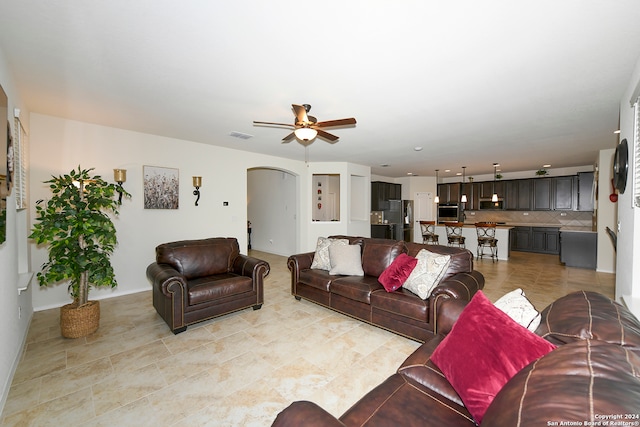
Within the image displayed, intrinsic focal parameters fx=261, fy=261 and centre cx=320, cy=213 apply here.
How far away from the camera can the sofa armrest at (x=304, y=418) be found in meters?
0.91

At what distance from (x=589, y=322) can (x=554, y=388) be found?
70 centimetres

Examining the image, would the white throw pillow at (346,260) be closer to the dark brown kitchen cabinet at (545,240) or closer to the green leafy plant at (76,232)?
the green leafy plant at (76,232)

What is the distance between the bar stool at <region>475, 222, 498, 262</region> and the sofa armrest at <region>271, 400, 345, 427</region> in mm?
7190

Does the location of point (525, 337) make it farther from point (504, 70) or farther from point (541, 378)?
point (504, 70)

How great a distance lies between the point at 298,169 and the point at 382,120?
3.11 metres

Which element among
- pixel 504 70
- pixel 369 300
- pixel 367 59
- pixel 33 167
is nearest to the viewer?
pixel 367 59

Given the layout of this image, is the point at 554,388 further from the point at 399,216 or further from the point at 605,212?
the point at 399,216

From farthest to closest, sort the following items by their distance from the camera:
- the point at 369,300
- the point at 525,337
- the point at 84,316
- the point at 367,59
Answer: the point at 369,300 → the point at 84,316 → the point at 367,59 → the point at 525,337

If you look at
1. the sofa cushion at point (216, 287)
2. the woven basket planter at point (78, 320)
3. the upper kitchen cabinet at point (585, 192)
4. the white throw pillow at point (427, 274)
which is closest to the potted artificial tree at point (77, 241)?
the woven basket planter at point (78, 320)

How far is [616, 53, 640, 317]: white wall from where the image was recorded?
215 centimetres

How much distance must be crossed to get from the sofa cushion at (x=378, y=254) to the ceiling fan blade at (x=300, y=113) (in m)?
1.88

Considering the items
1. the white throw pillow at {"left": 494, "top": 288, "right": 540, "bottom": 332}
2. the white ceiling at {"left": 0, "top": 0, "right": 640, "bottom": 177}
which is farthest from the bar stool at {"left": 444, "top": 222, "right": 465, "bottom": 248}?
the white throw pillow at {"left": 494, "top": 288, "right": 540, "bottom": 332}

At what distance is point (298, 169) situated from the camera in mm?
6387

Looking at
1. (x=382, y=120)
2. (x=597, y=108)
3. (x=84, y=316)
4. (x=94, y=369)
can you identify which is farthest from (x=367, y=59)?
(x=84, y=316)
